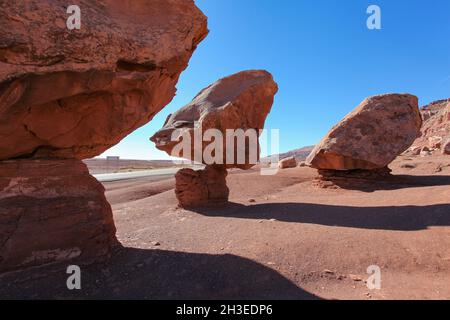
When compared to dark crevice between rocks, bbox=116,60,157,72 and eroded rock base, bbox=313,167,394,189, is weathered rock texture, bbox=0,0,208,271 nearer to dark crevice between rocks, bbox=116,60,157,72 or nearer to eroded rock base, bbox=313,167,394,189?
dark crevice between rocks, bbox=116,60,157,72

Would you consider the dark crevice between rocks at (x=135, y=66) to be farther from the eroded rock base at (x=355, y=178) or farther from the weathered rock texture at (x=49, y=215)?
the eroded rock base at (x=355, y=178)

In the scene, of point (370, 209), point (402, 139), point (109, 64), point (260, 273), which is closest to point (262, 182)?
point (402, 139)

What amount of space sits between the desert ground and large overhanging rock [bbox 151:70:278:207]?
1675 millimetres

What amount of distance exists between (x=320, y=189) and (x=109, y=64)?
9.15 meters

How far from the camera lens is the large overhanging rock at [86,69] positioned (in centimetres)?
284

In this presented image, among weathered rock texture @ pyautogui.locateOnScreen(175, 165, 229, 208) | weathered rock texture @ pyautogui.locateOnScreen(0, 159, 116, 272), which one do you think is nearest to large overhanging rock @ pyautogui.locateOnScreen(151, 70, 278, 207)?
weathered rock texture @ pyautogui.locateOnScreen(175, 165, 229, 208)

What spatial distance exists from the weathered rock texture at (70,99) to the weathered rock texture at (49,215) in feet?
0.04

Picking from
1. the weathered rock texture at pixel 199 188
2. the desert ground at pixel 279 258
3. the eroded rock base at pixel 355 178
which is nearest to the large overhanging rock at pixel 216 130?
the weathered rock texture at pixel 199 188

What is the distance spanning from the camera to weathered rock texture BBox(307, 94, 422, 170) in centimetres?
966

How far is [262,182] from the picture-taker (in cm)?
1281

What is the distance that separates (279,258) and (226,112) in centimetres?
485

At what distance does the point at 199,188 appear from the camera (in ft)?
26.6

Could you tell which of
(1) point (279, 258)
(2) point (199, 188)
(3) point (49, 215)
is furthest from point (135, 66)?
(2) point (199, 188)
